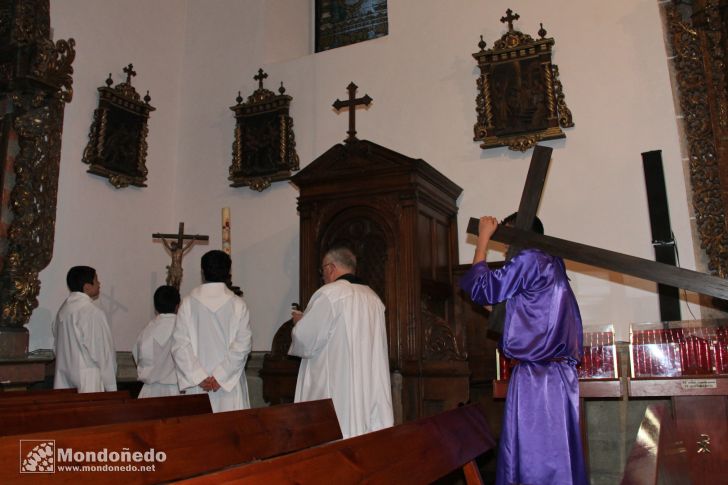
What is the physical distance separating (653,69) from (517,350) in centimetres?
355

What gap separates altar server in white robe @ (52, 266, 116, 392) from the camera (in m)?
5.25

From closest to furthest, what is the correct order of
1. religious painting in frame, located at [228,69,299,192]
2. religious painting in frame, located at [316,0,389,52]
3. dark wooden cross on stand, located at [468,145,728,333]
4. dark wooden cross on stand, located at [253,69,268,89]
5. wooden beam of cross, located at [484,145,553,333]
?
dark wooden cross on stand, located at [468,145,728,333] < wooden beam of cross, located at [484,145,553,333] < religious painting in frame, located at [228,69,299,192] < dark wooden cross on stand, located at [253,69,268,89] < religious painting in frame, located at [316,0,389,52]

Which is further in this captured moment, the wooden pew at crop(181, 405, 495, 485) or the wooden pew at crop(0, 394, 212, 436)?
the wooden pew at crop(0, 394, 212, 436)

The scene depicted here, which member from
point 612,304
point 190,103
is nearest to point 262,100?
point 190,103

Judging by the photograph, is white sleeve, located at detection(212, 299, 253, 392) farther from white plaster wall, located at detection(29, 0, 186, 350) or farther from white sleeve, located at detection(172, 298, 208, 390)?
white plaster wall, located at detection(29, 0, 186, 350)

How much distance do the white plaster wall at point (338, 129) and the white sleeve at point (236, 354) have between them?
254 cm

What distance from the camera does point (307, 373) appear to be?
14.7ft

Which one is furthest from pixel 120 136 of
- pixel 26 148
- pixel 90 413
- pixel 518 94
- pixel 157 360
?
pixel 90 413

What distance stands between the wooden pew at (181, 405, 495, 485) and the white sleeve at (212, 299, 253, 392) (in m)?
2.17

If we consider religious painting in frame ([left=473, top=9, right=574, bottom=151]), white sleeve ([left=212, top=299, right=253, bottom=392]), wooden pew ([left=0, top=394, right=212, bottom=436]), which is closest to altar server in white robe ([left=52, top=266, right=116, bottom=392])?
white sleeve ([left=212, top=299, right=253, bottom=392])

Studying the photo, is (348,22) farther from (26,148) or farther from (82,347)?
(82,347)

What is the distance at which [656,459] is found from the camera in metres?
2.00

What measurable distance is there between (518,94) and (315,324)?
336cm

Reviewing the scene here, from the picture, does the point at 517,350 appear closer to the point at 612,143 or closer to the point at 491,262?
the point at 491,262
